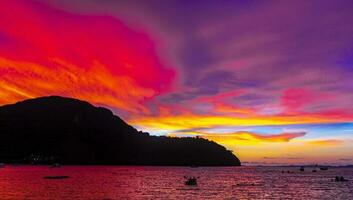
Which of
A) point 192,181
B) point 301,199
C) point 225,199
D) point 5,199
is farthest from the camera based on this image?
point 192,181

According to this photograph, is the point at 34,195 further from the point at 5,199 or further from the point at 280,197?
the point at 280,197

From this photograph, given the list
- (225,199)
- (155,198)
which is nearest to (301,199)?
(225,199)

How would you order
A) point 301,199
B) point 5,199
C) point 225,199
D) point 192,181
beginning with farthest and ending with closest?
point 192,181, point 301,199, point 225,199, point 5,199

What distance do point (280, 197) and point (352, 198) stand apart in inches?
654

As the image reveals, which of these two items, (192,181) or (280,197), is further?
(192,181)

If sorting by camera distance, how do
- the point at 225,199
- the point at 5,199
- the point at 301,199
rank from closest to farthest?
the point at 5,199 → the point at 225,199 → the point at 301,199

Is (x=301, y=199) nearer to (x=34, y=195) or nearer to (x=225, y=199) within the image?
(x=225, y=199)

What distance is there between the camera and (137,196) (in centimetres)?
9062

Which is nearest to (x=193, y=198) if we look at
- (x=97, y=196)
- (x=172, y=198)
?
(x=172, y=198)

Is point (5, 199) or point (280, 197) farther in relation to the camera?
point (280, 197)

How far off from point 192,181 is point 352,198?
49.1 meters

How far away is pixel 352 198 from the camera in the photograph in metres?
95.6

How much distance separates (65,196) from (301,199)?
168ft

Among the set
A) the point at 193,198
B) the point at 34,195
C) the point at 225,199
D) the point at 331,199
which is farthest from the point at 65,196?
the point at 331,199
